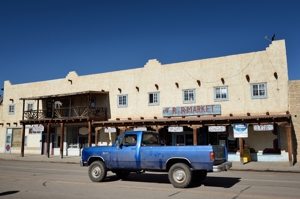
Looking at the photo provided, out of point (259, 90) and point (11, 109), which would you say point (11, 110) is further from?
point (259, 90)

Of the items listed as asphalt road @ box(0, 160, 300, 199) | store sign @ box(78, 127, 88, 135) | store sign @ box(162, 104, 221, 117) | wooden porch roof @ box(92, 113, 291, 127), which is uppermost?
store sign @ box(162, 104, 221, 117)

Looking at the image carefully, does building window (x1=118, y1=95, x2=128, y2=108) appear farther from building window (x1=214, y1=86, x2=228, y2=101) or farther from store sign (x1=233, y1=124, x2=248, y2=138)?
store sign (x1=233, y1=124, x2=248, y2=138)

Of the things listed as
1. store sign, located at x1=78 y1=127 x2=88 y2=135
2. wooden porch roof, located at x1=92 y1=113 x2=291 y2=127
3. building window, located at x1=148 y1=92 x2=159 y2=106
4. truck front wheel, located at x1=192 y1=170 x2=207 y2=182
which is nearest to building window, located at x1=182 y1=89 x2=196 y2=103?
wooden porch roof, located at x1=92 y1=113 x2=291 y2=127

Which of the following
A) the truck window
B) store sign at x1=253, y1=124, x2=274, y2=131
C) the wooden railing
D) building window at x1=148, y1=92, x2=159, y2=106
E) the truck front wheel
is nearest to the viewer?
the truck front wheel

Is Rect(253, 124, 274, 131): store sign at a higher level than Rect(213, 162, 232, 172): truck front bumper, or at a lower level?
higher

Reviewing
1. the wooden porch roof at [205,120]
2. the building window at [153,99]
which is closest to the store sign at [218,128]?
the wooden porch roof at [205,120]

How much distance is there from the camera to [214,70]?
75.4 feet

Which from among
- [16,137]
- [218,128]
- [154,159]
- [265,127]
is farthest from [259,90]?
[16,137]

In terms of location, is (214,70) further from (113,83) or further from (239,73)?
(113,83)

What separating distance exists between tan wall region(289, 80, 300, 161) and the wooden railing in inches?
611

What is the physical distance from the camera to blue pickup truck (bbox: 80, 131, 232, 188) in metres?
9.75

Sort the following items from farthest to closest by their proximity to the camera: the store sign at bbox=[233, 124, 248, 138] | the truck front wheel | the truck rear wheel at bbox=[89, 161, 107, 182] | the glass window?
1. the glass window
2. the store sign at bbox=[233, 124, 248, 138]
3. the truck rear wheel at bbox=[89, 161, 107, 182]
4. the truck front wheel

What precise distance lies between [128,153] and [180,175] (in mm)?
2199

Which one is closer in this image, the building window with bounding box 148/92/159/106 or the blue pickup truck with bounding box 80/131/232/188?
the blue pickup truck with bounding box 80/131/232/188
